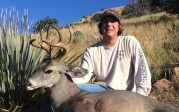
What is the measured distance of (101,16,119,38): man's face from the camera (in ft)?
21.3

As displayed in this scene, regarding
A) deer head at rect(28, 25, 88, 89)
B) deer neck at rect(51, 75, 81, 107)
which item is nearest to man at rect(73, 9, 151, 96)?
deer neck at rect(51, 75, 81, 107)

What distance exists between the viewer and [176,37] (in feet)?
37.6

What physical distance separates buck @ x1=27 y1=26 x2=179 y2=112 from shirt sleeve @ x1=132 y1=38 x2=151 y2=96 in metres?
0.55

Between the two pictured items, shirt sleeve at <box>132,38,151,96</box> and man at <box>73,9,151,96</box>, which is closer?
shirt sleeve at <box>132,38,151,96</box>

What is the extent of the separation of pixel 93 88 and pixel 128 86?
605 mm

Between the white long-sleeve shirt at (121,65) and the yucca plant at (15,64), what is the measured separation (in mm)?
1038

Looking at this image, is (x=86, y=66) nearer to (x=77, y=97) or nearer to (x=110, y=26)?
(x=110, y=26)

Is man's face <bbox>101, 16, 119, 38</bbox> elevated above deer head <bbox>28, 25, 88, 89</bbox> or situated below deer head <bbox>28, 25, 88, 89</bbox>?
above

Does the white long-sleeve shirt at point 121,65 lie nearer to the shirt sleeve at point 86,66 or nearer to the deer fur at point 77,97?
the shirt sleeve at point 86,66

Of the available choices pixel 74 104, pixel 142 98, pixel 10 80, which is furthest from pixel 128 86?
pixel 10 80

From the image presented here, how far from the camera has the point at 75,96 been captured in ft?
18.7

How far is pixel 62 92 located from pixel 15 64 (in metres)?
1.57

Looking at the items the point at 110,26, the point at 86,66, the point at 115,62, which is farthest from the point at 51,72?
the point at 110,26

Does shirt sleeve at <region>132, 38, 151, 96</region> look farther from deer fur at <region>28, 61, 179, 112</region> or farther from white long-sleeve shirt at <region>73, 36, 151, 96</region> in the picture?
deer fur at <region>28, 61, 179, 112</region>
